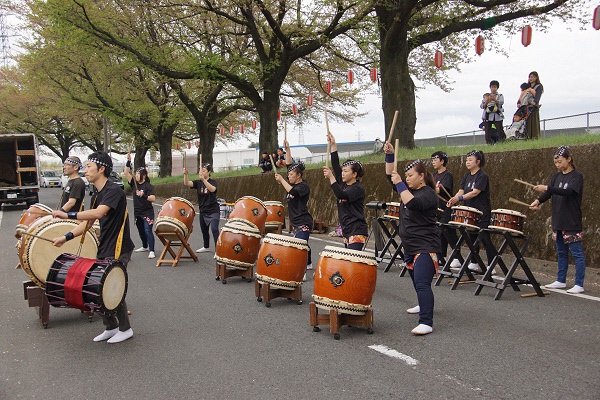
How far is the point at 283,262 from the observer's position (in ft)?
24.0

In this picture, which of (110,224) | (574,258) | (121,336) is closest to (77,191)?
(110,224)

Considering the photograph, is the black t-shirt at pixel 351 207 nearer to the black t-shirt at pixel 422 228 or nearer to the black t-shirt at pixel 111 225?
the black t-shirt at pixel 422 228

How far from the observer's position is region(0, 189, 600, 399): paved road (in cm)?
450

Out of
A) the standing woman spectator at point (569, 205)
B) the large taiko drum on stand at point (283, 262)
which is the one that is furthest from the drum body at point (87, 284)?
the standing woman spectator at point (569, 205)

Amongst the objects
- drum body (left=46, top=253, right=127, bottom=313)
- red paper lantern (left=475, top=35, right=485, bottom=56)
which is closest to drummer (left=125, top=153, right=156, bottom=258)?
drum body (left=46, top=253, right=127, bottom=313)

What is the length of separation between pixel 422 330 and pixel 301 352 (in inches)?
52.5

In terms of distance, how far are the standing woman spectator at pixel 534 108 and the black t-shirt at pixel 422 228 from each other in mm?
8438

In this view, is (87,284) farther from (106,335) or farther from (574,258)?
(574,258)

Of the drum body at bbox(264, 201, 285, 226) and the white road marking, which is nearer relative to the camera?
the white road marking

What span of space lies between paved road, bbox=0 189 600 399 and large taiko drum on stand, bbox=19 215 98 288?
70 centimetres

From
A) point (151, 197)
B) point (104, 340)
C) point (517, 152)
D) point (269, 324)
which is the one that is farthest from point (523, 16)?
point (104, 340)

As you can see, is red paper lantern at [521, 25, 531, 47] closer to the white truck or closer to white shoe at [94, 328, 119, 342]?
white shoe at [94, 328, 119, 342]

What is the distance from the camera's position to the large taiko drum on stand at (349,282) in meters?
5.87

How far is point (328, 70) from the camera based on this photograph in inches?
1065
